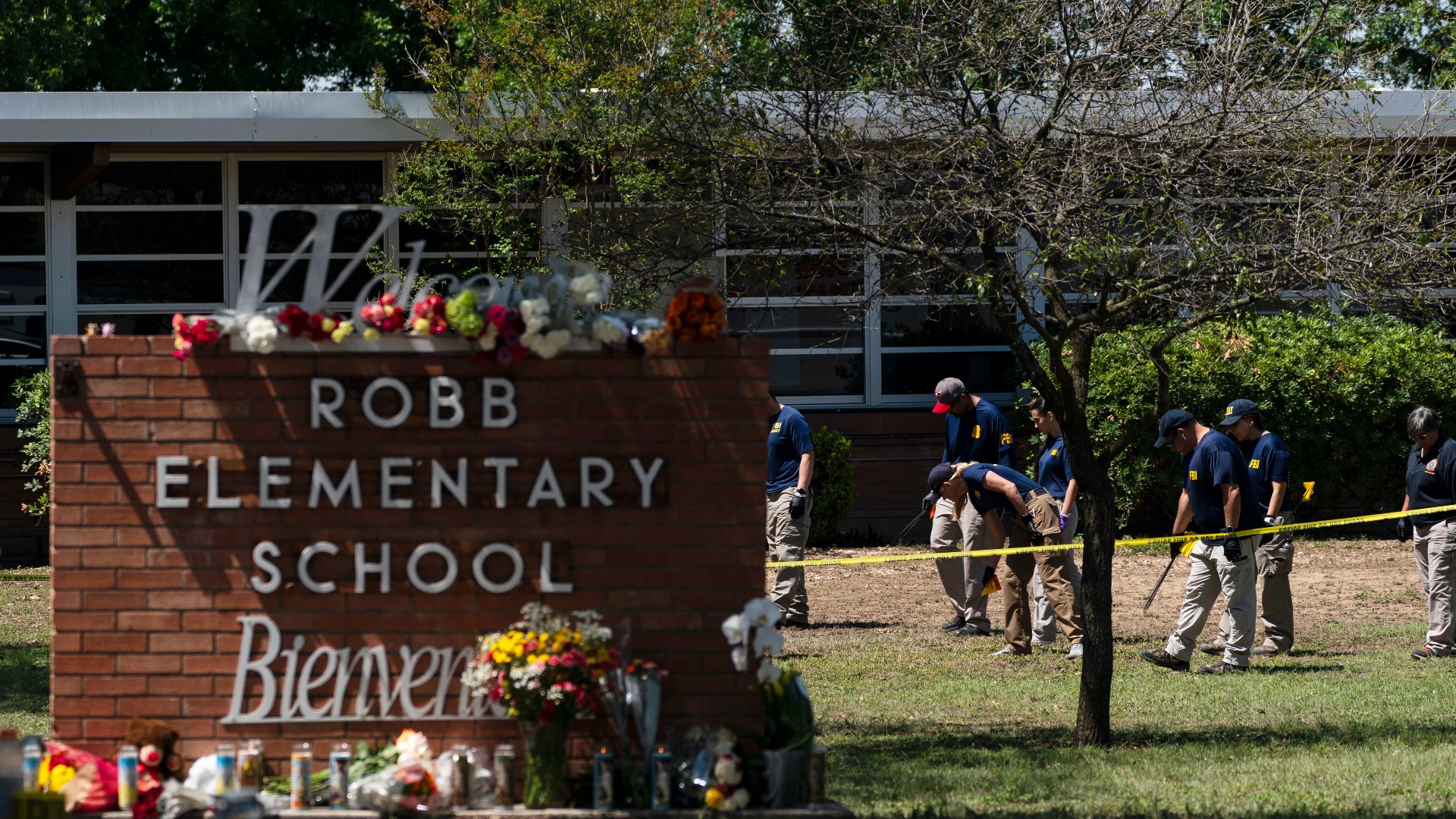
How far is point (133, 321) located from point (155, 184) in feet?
4.97

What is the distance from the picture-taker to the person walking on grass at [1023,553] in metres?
10.1

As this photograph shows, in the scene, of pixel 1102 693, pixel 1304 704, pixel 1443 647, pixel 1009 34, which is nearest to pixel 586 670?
pixel 1102 693

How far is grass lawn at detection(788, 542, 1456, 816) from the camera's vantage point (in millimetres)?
6332

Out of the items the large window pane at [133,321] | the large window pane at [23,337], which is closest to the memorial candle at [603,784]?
the large window pane at [133,321]

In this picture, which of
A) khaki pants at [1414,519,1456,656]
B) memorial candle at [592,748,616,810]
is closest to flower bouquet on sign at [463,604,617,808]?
memorial candle at [592,748,616,810]

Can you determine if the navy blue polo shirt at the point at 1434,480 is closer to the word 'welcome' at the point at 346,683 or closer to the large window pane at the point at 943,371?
the large window pane at the point at 943,371

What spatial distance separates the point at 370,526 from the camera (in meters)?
5.30

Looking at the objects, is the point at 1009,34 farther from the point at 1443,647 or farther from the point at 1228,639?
the point at 1443,647

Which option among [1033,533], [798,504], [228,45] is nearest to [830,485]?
[798,504]

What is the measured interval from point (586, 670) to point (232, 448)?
59.0 inches

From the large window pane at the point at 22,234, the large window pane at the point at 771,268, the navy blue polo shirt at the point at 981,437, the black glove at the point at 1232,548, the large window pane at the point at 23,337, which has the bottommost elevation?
the black glove at the point at 1232,548

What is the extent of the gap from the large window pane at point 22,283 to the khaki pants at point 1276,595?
1268cm

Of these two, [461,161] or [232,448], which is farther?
[461,161]

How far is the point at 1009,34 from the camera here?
7203mm
